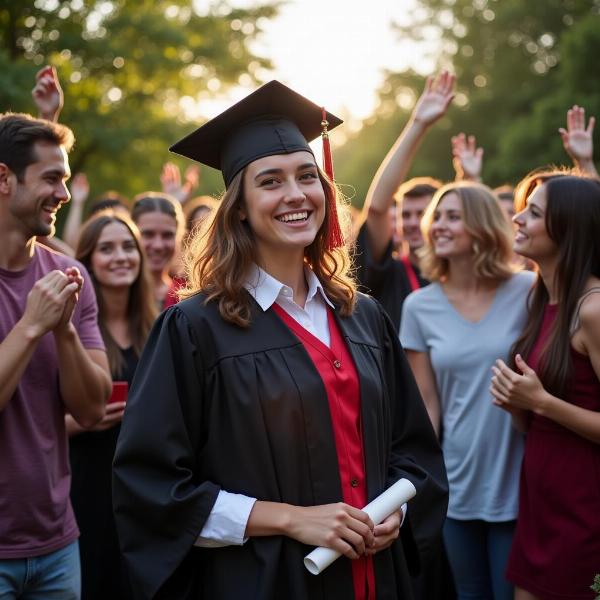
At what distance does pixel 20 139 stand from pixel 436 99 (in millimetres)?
2494

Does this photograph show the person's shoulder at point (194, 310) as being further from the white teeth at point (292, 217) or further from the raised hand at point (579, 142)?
the raised hand at point (579, 142)

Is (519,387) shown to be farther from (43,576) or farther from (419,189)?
(419,189)

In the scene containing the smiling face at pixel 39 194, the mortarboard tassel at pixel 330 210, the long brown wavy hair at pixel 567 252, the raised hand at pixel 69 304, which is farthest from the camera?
the long brown wavy hair at pixel 567 252

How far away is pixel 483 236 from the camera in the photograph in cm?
429

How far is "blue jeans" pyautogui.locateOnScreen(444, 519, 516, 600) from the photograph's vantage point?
395 cm

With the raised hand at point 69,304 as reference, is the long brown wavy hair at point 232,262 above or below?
above

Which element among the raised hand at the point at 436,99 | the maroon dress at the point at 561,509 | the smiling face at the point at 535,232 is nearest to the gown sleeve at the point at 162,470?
the maroon dress at the point at 561,509

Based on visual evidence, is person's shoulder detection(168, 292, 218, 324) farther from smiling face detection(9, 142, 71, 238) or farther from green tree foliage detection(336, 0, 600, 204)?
green tree foliage detection(336, 0, 600, 204)

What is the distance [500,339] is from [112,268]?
85.0 inches

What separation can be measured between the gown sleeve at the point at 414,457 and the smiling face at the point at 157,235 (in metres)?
2.52

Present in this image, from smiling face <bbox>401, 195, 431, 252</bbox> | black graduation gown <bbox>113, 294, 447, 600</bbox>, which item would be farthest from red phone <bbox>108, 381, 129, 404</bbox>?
smiling face <bbox>401, 195, 431, 252</bbox>

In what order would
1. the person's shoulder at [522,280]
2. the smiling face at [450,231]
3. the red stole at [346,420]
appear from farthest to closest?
the smiling face at [450,231] < the person's shoulder at [522,280] < the red stole at [346,420]

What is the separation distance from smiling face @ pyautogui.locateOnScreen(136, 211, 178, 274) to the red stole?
270 centimetres

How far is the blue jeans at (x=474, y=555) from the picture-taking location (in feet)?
13.0
